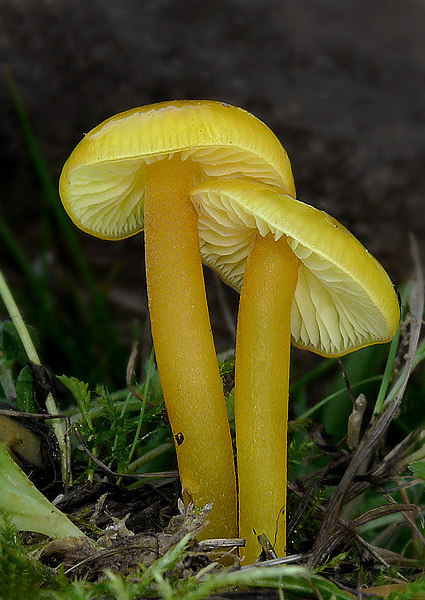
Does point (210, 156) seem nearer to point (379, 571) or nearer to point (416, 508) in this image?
point (416, 508)

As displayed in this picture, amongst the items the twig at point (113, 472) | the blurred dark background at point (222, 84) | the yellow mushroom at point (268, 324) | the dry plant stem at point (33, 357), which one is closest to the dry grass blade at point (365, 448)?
the yellow mushroom at point (268, 324)

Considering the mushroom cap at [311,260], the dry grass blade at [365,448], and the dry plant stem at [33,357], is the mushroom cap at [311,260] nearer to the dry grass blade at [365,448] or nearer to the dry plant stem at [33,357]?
the dry grass blade at [365,448]

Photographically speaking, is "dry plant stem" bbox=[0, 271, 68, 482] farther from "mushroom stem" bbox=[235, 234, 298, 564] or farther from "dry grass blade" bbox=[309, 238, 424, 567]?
"dry grass blade" bbox=[309, 238, 424, 567]

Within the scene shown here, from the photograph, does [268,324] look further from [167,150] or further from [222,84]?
[222,84]

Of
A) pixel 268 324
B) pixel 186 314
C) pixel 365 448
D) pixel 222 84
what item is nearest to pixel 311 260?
pixel 268 324

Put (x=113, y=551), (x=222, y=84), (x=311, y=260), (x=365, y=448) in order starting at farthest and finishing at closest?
(x=222, y=84) < (x=365, y=448) < (x=311, y=260) < (x=113, y=551)

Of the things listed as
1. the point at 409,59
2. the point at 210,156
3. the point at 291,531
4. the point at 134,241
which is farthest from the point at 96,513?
the point at 409,59
